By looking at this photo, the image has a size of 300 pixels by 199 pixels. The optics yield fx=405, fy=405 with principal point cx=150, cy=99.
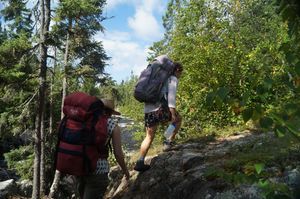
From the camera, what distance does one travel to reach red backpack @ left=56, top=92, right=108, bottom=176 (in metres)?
3.85

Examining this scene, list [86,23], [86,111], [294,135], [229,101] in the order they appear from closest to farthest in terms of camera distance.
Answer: [294,135], [229,101], [86,111], [86,23]

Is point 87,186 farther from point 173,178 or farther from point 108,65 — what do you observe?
point 108,65

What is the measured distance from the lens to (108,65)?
2633 centimetres

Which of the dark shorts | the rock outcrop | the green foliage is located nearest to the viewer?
the rock outcrop

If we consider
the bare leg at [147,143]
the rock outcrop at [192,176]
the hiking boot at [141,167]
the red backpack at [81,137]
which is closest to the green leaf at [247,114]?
the rock outcrop at [192,176]

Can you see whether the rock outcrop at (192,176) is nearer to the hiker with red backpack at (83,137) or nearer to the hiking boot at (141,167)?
the hiking boot at (141,167)

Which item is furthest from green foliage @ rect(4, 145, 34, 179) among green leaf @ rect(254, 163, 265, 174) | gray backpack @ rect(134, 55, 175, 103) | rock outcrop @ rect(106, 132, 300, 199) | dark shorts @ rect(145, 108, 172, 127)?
green leaf @ rect(254, 163, 265, 174)

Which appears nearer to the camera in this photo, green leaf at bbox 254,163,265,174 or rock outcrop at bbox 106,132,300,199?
green leaf at bbox 254,163,265,174

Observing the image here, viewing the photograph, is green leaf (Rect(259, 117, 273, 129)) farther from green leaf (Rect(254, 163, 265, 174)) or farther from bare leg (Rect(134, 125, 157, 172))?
bare leg (Rect(134, 125, 157, 172))

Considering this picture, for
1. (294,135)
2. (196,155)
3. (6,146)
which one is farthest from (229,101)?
(6,146)

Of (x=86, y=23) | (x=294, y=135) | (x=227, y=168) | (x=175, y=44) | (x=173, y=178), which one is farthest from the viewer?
(x=86, y=23)

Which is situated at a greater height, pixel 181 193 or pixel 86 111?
pixel 86 111

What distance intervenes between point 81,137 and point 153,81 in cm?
182

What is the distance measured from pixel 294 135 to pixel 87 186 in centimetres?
281
